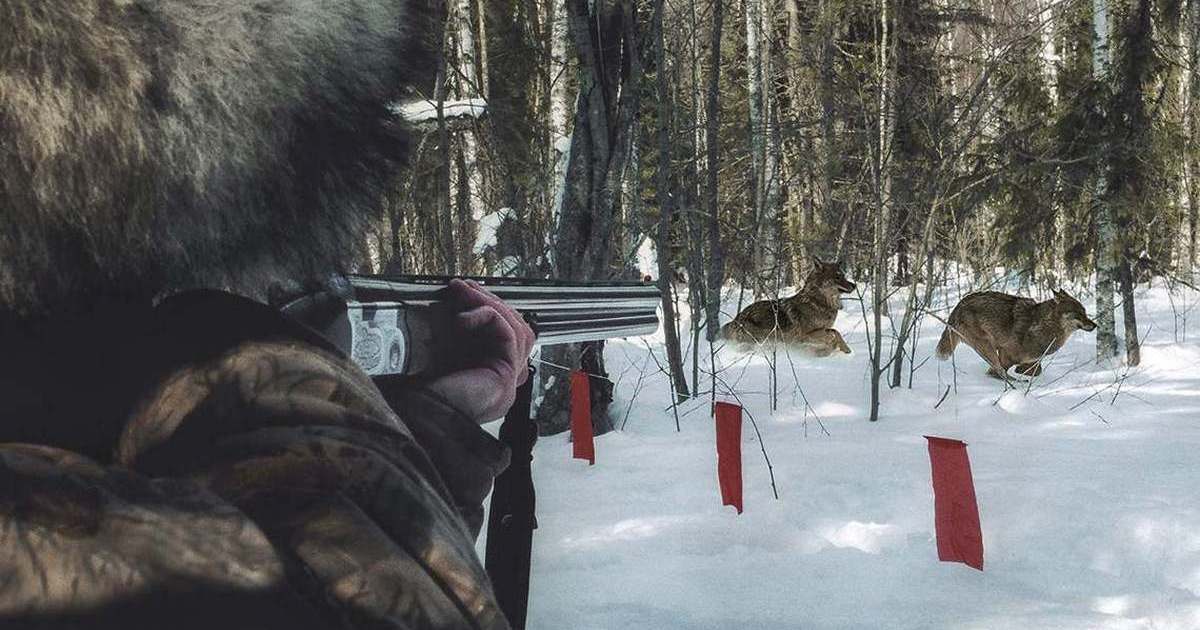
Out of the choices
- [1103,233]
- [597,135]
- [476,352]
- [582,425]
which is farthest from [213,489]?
[1103,233]

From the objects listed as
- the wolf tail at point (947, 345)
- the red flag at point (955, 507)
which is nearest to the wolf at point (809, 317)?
the wolf tail at point (947, 345)

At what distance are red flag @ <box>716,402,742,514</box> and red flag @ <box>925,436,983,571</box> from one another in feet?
2.88

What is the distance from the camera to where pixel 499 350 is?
137 cm

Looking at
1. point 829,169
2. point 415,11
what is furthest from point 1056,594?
point 829,169

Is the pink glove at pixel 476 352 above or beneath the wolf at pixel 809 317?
above

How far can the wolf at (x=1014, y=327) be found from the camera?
28.6 ft

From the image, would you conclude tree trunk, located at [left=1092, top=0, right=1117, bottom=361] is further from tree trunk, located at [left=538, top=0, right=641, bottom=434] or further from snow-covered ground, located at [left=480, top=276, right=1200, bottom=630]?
tree trunk, located at [left=538, top=0, right=641, bottom=434]

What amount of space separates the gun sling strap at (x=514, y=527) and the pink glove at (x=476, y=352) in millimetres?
464

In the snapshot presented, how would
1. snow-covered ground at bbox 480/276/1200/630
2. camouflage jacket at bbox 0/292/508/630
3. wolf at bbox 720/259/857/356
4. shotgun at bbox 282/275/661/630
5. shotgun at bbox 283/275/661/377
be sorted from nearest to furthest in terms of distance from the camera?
camouflage jacket at bbox 0/292/508/630
shotgun at bbox 283/275/661/377
shotgun at bbox 282/275/661/630
snow-covered ground at bbox 480/276/1200/630
wolf at bbox 720/259/857/356

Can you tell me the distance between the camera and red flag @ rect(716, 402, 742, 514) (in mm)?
4375

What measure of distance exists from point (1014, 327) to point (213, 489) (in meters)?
8.91

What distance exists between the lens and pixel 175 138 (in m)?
0.75

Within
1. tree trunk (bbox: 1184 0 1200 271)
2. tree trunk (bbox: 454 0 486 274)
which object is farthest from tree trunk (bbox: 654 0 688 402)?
tree trunk (bbox: 1184 0 1200 271)

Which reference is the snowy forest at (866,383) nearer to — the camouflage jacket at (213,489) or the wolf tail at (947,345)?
the wolf tail at (947,345)
